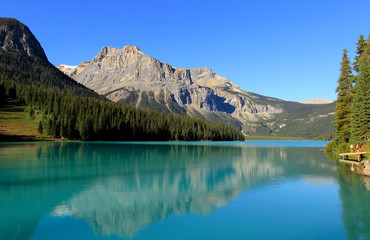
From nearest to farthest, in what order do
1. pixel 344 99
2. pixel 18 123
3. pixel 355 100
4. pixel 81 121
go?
pixel 355 100
pixel 344 99
pixel 81 121
pixel 18 123

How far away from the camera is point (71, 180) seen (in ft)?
87.1

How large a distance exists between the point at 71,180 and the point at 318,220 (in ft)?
71.6

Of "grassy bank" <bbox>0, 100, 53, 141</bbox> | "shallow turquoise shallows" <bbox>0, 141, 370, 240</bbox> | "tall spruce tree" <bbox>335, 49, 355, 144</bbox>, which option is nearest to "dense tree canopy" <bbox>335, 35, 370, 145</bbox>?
"tall spruce tree" <bbox>335, 49, 355, 144</bbox>

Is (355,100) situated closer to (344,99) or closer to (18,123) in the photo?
(344,99)

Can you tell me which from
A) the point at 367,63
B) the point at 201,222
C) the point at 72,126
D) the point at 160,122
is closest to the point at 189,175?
the point at 201,222

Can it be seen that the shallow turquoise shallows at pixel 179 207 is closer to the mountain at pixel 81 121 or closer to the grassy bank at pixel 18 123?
the grassy bank at pixel 18 123

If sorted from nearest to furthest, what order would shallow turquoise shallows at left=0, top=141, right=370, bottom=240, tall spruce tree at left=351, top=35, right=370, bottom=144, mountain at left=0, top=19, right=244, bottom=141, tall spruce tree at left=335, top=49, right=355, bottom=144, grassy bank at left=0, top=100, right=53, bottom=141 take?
1. shallow turquoise shallows at left=0, top=141, right=370, bottom=240
2. tall spruce tree at left=351, top=35, right=370, bottom=144
3. tall spruce tree at left=335, top=49, right=355, bottom=144
4. grassy bank at left=0, top=100, right=53, bottom=141
5. mountain at left=0, top=19, right=244, bottom=141

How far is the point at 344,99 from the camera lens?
56.7 meters

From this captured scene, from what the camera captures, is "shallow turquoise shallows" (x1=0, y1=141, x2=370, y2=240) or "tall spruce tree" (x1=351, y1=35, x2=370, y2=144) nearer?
"shallow turquoise shallows" (x1=0, y1=141, x2=370, y2=240)

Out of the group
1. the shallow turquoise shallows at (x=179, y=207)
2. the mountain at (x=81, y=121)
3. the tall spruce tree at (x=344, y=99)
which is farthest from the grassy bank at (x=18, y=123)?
the tall spruce tree at (x=344, y=99)

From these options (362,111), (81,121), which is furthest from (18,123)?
(362,111)

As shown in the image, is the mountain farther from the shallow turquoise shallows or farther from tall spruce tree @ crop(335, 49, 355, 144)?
tall spruce tree @ crop(335, 49, 355, 144)

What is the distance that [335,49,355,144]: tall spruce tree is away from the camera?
55.2 m

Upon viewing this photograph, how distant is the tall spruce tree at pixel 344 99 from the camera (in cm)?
5519
